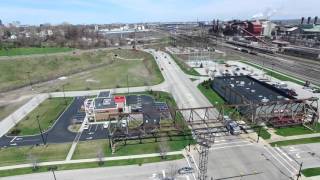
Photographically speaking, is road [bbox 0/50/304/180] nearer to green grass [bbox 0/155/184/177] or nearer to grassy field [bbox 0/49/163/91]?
green grass [bbox 0/155/184/177]

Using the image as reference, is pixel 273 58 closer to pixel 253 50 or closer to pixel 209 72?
pixel 253 50

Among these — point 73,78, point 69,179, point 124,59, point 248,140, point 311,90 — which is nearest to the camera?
point 69,179

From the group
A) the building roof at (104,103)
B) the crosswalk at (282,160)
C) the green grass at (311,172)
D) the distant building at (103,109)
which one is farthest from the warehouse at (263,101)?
the building roof at (104,103)

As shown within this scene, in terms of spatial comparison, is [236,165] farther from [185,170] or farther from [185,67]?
[185,67]

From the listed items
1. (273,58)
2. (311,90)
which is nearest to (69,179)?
(311,90)

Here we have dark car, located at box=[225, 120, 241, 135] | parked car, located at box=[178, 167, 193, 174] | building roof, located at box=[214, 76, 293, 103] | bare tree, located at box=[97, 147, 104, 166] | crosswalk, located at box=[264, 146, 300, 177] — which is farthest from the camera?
building roof, located at box=[214, 76, 293, 103]

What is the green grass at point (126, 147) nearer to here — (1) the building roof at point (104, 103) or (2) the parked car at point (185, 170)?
(2) the parked car at point (185, 170)

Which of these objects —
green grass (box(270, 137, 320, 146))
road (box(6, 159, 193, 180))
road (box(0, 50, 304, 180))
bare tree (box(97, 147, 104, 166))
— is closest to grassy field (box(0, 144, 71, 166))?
road (box(6, 159, 193, 180))
